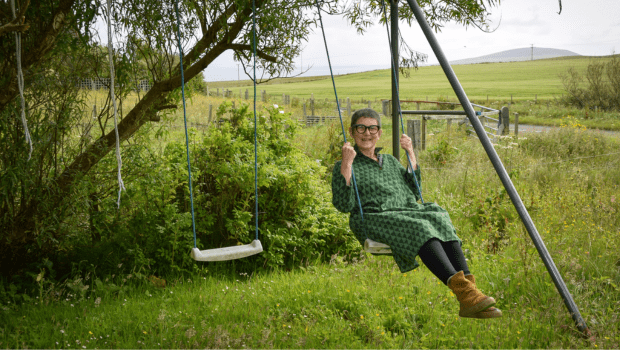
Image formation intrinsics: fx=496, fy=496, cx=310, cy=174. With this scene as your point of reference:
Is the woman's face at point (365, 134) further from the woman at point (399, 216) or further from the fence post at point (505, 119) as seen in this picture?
the fence post at point (505, 119)

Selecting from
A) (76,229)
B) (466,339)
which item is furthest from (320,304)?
(76,229)

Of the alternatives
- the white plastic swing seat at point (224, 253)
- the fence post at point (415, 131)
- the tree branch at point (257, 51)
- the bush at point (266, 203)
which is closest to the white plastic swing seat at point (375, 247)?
the white plastic swing seat at point (224, 253)

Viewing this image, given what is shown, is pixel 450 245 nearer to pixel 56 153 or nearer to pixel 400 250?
pixel 400 250

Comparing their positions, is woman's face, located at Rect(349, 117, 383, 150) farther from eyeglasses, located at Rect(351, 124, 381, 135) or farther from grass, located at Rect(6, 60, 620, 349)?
grass, located at Rect(6, 60, 620, 349)

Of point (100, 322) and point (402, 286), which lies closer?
point (100, 322)

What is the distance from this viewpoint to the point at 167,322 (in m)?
4.09

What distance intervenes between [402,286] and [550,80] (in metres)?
61.1

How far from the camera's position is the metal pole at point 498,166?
3.50m

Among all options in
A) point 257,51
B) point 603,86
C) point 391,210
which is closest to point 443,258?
point 391,210

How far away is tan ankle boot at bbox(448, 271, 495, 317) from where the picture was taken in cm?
294

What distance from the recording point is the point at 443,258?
3.16m

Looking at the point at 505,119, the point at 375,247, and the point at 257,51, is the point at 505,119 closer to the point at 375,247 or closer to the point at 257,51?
the point at 257,51

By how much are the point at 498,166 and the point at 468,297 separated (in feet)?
3.31

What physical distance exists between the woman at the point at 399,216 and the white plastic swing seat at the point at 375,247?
4cm
